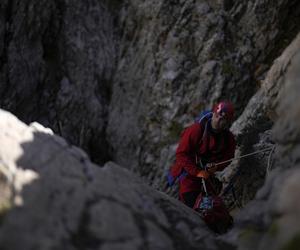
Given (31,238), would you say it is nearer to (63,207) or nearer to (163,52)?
(63,207)

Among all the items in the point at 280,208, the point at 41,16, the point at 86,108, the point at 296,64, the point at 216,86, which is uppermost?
the point at 296,64

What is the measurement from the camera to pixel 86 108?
66.4ft

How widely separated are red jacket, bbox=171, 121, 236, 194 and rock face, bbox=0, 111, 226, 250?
190 centimetres

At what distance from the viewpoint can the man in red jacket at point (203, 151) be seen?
902 cm

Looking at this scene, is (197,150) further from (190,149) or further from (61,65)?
(61,65)

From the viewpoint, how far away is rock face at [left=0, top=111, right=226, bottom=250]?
5.31m

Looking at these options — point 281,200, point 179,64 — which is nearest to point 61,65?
point 179,64

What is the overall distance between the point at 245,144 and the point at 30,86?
972 cm

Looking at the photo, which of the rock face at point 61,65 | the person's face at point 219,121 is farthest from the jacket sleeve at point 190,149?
the rock face at point 61,65

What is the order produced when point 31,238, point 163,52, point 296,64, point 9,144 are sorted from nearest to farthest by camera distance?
point 31,238 < point 9,144 < point 296,64 < point 163,52

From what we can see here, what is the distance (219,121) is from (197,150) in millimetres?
795

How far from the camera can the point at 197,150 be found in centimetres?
936

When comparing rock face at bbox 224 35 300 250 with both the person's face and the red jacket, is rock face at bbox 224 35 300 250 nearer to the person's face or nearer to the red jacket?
the person's face

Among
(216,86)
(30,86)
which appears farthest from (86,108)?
(216,86)
